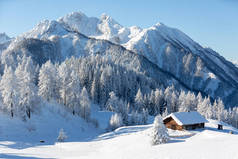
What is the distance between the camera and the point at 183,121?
50.2 metres

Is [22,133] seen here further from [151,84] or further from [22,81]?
[151,84]

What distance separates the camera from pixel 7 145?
119 ft

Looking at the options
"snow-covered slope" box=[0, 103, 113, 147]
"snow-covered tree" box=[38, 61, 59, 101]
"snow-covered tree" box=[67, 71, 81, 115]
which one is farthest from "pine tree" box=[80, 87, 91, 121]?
"snow-covered tree" box=[38, 61, 59, 101]

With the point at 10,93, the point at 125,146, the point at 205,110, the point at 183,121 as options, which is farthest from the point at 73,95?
the point at 205,110

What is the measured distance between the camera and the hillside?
68.3ft

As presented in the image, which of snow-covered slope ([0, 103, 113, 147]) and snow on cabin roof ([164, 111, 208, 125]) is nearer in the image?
snow-covered slope ([0, 103, 113, 147])

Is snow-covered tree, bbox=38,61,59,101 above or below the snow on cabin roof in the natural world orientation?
above

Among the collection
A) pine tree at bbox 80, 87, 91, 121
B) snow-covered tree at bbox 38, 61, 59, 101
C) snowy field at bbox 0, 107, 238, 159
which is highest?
snow-covered tree at bbox 38, 61, 59, 101

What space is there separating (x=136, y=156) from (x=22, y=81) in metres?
37.2

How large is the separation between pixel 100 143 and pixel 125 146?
7.40m

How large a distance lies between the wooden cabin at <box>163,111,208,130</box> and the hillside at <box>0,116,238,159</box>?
15.7ft

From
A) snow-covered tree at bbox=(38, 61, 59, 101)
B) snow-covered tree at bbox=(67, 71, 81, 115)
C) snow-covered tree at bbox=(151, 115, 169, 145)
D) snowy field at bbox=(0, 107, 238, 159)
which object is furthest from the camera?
snow-covered tree at bbox=(67, 71, 81, 115)

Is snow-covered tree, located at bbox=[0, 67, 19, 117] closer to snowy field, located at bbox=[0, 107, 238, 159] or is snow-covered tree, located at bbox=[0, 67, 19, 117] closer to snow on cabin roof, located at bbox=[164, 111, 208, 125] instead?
snowy field, located at bbox=[0, 107, 238, 159]

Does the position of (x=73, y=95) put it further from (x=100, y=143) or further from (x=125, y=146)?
(x=125, y=146)
